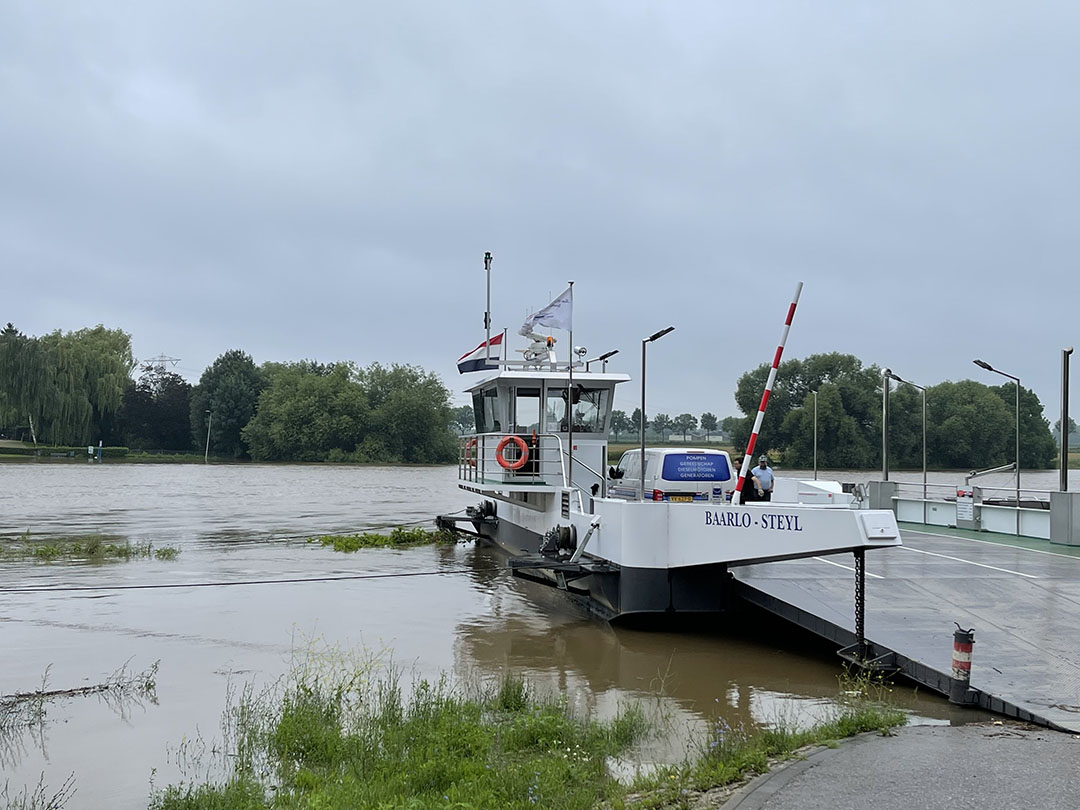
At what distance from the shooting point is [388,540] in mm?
27609

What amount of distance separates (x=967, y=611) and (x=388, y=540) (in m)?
18.7

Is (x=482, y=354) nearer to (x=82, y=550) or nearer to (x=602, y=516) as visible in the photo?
(x=602, y=516)

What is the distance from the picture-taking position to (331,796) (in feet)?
20.8

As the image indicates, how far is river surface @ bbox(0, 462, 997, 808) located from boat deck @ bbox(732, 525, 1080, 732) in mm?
565

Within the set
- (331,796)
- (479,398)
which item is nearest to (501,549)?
(479,398)

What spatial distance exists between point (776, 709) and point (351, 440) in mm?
80165

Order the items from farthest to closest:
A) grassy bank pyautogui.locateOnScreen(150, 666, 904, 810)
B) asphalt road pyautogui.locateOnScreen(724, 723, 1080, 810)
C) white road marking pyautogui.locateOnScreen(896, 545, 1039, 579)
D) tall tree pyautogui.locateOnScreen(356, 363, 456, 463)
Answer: tall tree pyautogui.locateOnScreen(356, 363, 456, 463), white road marking pyautogui.locateOnScreen(896, 545, 1039, 579), grassy bank pyautogui.locateOnScreen(150, 666, 904, 810), asphalt road pyautogui.locateOnScreen(724, 723, 1080, 810)

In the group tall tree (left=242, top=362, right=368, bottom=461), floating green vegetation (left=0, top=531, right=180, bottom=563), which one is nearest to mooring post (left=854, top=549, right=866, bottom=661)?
floating green vegetation (left=0, top=531, right=180, bottom=563)

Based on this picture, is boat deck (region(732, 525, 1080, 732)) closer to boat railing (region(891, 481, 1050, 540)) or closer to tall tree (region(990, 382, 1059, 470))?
boat railing (region(891, 481, 1050, 540))

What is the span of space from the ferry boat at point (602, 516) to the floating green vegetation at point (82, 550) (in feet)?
27.9

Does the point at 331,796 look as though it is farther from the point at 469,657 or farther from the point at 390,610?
the point at 390,610

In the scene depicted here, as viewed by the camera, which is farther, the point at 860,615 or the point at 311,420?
the point at 311,420

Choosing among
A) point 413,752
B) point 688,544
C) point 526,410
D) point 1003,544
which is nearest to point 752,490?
point 688,544

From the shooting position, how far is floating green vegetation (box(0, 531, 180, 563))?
75.7ft
